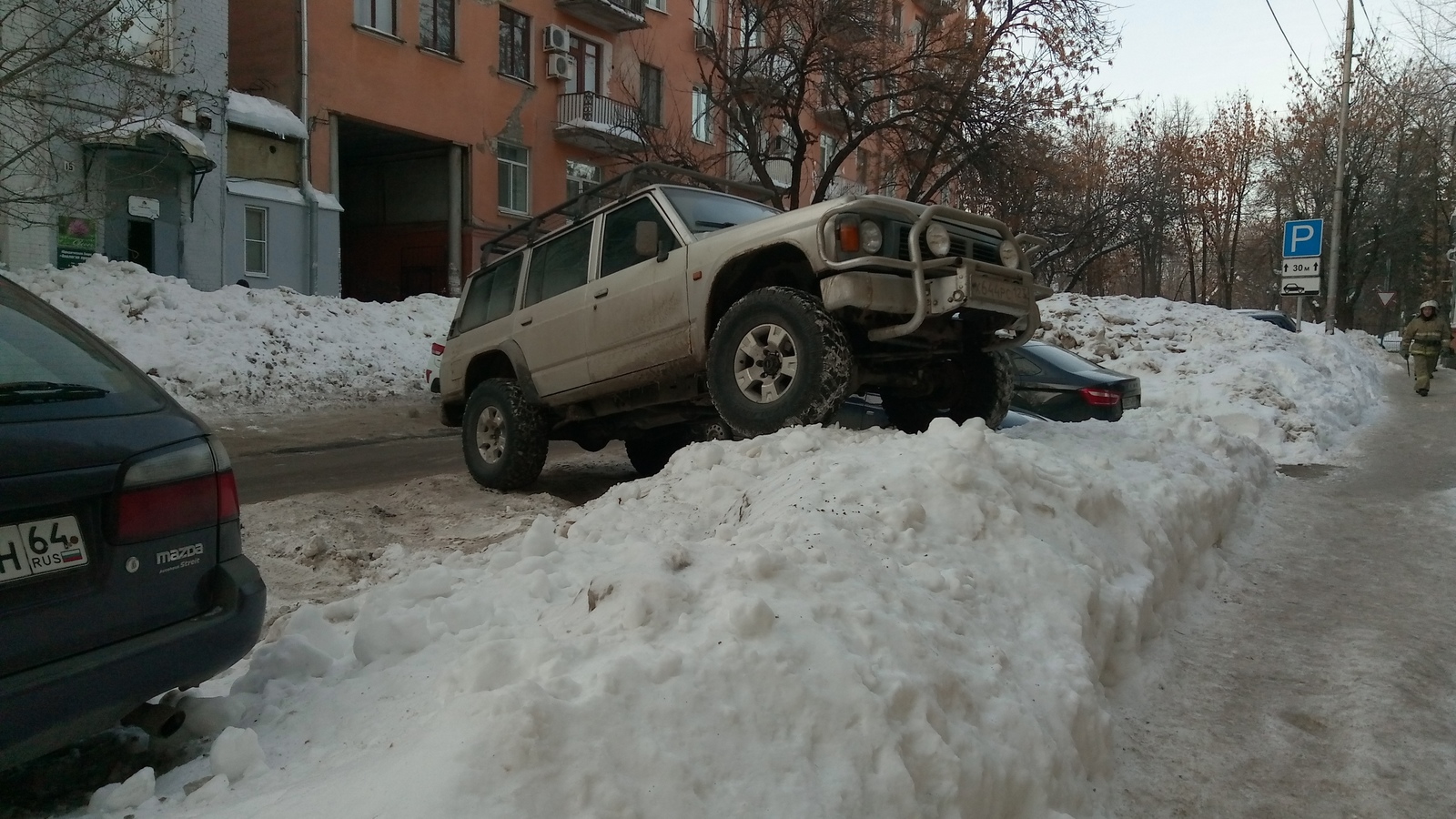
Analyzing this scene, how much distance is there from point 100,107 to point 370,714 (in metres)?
11.3

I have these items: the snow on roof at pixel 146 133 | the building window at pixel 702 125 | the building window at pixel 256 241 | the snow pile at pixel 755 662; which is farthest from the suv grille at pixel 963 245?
the building window at pixel 702 125

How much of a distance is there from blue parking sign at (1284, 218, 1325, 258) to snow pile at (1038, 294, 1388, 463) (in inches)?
62.9

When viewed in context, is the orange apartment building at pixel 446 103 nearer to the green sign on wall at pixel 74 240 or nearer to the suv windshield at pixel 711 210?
the green sign on wall at pixel 74 240

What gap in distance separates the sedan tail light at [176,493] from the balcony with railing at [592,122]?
2337 centimetres

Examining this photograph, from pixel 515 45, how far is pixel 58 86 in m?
13.3

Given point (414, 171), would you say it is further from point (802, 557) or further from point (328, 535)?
point (802, 557)

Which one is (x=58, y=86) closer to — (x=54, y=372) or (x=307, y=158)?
(x=307, y=158)

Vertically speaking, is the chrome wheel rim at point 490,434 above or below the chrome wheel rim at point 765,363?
below

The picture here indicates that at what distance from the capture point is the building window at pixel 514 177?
2486 cm

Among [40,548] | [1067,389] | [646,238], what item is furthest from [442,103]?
[40,548]

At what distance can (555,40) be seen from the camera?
24969mm

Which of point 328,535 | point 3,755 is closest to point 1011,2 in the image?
point 328,535

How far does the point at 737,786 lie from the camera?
2160mm

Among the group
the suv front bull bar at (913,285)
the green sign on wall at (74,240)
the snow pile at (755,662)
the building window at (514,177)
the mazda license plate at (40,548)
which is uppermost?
the building window at (514,177)
